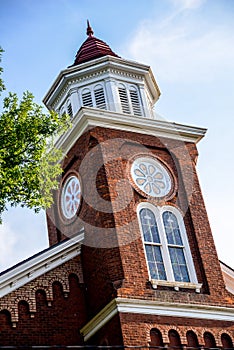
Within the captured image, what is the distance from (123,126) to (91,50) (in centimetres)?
471

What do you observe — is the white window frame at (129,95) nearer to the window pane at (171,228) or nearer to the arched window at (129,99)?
the arched window at (129,99)

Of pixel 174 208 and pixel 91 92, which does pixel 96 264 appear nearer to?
pixel 174 208

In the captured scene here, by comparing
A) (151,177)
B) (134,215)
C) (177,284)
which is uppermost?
(151,177)

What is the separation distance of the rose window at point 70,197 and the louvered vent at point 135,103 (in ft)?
10.9

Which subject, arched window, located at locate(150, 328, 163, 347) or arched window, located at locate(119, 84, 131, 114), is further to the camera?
arched window, located at locate(119, 84, 131, 114)

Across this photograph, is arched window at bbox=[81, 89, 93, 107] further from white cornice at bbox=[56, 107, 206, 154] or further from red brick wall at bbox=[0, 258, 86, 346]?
red brick wall at bbox=[0, 258, 86, 346]

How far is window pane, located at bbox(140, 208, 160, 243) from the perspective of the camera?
66.3 feet

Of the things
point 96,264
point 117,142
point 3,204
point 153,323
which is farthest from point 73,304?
point 117,142

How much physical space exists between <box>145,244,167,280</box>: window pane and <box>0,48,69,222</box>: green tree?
11.2 ft

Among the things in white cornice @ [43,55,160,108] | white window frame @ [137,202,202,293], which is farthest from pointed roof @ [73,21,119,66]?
white window frame @ [137,202,202,293]

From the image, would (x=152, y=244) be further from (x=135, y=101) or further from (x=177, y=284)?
(x=135, y=101)

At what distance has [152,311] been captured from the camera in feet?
60.0

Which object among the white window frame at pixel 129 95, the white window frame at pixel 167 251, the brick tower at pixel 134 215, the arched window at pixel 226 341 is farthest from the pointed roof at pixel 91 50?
the arched window at pixel 226 341

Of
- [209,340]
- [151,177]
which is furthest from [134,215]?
[209,340]
